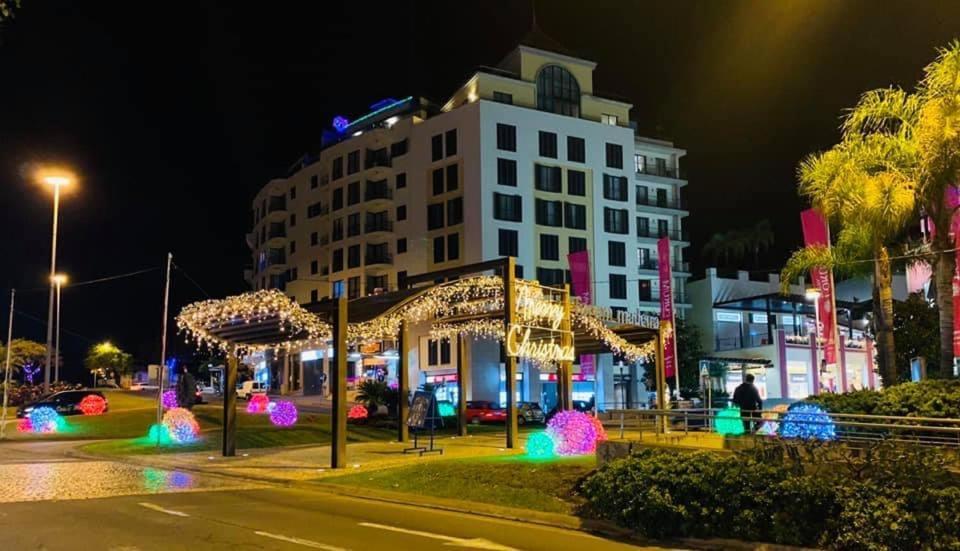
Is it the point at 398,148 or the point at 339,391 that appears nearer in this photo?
the point at 339,391

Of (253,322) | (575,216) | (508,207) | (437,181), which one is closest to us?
(253,322)

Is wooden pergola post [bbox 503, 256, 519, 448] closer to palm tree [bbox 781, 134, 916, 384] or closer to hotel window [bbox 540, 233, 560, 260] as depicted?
palm tree [bbox 781, 134, 916, 384]

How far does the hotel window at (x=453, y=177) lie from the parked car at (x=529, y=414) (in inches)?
999

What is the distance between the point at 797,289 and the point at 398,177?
3661 cm

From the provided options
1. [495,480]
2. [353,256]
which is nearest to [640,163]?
[353,256]

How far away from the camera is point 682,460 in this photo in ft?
36.2

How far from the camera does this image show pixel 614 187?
6669 centimetres

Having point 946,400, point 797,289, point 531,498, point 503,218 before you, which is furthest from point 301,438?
point 797,289

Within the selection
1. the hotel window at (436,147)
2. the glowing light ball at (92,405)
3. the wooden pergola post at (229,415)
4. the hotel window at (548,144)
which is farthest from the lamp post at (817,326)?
the glowing light ball at (92,405)

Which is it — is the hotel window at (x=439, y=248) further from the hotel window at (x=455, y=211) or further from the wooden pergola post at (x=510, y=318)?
the wooden pergola post at (x=510, y=318)

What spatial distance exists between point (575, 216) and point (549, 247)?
379 cm

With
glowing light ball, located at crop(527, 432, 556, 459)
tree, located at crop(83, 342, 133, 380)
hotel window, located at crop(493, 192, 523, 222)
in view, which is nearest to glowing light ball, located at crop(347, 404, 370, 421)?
glowing light ball, located at crop(527, 432, 556, 459)

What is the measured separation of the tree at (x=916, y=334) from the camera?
31766 mm

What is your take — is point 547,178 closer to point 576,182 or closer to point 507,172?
point 576,182
